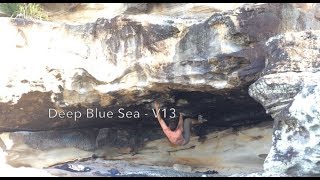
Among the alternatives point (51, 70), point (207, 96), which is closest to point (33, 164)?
point (51, 70)

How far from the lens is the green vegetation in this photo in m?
6.63

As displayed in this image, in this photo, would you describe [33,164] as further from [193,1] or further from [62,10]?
[193,1]

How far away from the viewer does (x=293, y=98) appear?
427cm

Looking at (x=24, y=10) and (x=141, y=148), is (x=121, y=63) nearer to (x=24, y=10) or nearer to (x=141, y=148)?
(x=24, y=10)

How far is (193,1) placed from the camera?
704cm

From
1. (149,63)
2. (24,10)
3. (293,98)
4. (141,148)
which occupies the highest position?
(24,10)

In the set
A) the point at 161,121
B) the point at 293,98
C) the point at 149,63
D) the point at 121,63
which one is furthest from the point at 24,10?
the point at 293,98

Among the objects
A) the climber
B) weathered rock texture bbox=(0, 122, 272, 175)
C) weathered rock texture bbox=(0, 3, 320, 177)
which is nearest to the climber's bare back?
the climber

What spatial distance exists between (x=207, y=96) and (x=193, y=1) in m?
1.55

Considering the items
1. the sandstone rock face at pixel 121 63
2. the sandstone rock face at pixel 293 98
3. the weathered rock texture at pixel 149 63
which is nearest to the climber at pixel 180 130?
the weathered rock texture at pixel 149 63

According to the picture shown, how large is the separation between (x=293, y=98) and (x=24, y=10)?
4.09 metres

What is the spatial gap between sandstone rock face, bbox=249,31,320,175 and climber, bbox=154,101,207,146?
195 cm

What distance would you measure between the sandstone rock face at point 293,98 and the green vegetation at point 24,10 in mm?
3476

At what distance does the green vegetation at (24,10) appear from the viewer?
663cm
